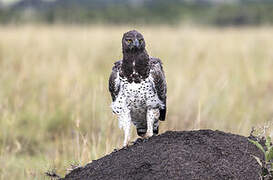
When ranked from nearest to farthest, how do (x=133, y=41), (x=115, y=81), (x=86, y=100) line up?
(x=133, y=41), (x=115, y=81), (x=86, y=100)

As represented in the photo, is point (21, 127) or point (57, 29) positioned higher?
point (57, 29)

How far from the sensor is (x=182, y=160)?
3.57 metres

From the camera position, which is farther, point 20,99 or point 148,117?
point 20,99

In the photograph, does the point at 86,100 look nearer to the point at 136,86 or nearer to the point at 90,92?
the point at 90,92

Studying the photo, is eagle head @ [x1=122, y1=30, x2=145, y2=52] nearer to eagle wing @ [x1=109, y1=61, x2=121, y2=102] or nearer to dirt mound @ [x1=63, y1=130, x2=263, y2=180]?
eagle wing @ [x1=109, y1=61, x2=121, y2=102]

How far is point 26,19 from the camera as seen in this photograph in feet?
63.0

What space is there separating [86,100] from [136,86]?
4.08 m

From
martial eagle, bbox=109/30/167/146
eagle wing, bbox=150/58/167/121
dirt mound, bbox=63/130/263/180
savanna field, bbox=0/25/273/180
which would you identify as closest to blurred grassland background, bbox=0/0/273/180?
savanna field, bbox=0/25/273/180

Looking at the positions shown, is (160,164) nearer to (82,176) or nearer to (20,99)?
(82,176)

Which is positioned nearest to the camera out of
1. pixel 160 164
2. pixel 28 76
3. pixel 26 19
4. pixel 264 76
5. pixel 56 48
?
pixel 160 164

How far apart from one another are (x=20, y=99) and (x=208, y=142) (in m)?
5.50

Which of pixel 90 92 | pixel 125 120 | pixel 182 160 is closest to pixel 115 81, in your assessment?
pixel 125 120

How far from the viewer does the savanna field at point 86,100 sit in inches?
253

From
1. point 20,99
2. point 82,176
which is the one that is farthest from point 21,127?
point 82,176
